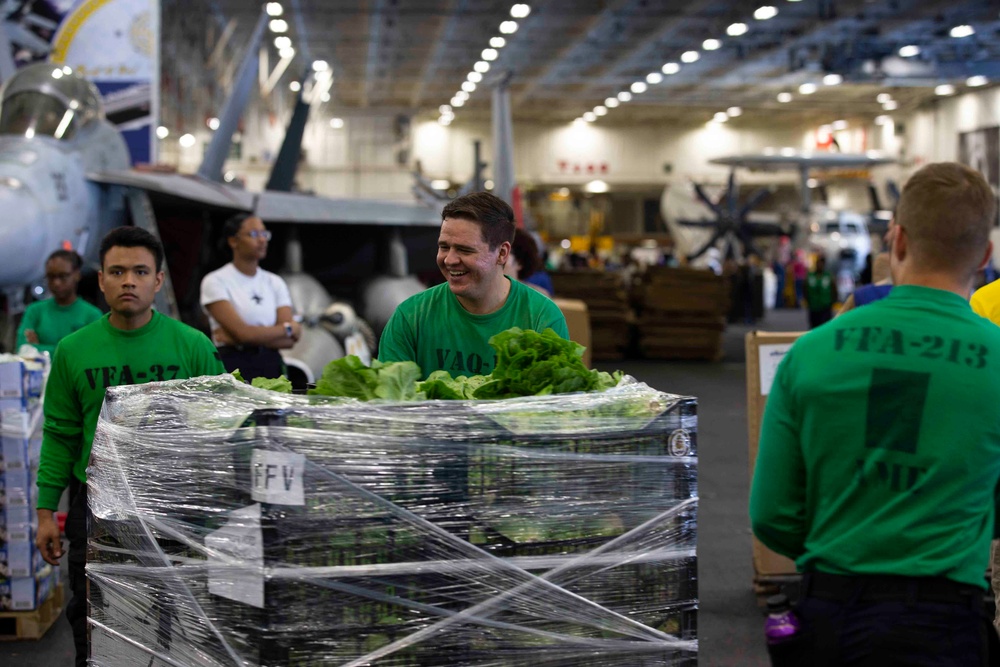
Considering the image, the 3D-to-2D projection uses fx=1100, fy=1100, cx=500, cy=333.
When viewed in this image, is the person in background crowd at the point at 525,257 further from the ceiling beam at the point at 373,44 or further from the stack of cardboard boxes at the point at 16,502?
the ceiling beam at the point at 373,44

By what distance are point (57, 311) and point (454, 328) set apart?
474 centimetres

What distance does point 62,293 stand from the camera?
7.33 meters

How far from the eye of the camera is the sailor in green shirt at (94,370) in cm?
370

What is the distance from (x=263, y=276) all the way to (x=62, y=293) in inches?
70.7

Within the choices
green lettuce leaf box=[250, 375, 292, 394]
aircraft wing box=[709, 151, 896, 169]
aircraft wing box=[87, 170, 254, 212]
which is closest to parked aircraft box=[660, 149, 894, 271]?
aircraft wing box=[709, 151, 896, 169]

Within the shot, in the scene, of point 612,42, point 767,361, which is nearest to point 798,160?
point 612,42

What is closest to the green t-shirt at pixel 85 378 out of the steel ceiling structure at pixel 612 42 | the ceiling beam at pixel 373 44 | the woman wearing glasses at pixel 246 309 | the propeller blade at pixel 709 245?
the woman wearing glasses at pixel 246 309

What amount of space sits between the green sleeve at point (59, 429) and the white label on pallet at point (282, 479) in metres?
1.73

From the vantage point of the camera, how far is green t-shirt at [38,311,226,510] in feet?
12.1

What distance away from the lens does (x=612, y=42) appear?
3212cm

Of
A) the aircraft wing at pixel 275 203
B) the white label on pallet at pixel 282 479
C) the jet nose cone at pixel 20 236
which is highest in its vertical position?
the aircraft wing at pixel 275 203

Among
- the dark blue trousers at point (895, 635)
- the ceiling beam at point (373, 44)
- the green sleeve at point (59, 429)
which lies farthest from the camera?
the ceiling beam at point (373, 44)

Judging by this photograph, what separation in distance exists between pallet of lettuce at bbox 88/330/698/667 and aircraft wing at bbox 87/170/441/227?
27.0 ft

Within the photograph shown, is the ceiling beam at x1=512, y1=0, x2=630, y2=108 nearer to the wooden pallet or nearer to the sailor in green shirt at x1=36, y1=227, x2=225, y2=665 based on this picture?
the wooden pallet
